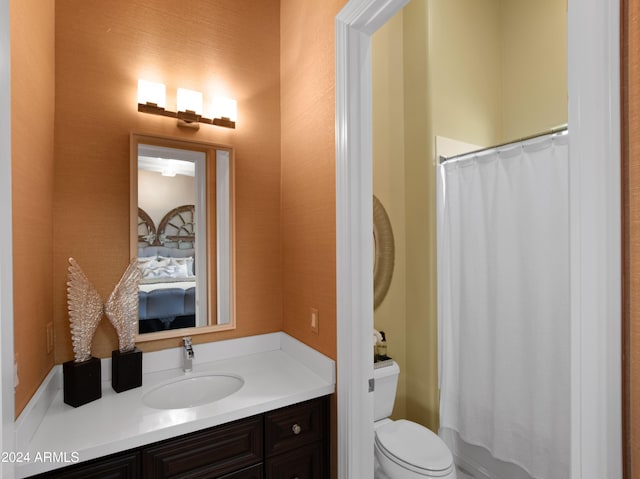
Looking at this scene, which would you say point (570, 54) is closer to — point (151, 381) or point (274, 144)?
point (274, 144)

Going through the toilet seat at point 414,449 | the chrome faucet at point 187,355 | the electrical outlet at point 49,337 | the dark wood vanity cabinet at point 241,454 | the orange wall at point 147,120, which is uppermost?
the orange wall at point 147,120

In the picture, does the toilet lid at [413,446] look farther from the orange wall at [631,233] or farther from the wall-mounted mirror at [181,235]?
the orange wall at [631,233]

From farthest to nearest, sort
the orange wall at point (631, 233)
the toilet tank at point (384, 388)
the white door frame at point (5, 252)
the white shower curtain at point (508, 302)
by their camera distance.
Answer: the toilet tank at point (384, 388) < the white shower curtain at point (508, 302) < the white door frame at point (5, 252) < the orange wall at point (631, 233)

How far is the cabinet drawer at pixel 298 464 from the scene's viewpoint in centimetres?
129

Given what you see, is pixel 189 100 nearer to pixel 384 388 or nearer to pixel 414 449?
pixel 384 388

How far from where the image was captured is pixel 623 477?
564 millimetres

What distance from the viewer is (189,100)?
1638 mm

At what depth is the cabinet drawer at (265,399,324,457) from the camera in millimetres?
1280

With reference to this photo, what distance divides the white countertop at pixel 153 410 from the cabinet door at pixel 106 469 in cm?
4

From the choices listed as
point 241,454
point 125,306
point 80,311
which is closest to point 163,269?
point 125,306

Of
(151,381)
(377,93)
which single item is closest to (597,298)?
(151,381)

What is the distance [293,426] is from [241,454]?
0.22 meters

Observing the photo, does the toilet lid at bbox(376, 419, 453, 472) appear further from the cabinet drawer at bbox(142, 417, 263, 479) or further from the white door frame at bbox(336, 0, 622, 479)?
the white door frame at bbox(336, 0, 622, 479)

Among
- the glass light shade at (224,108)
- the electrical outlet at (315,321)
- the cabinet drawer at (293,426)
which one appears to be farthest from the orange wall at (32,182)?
the electrical outlet at (315,321)
